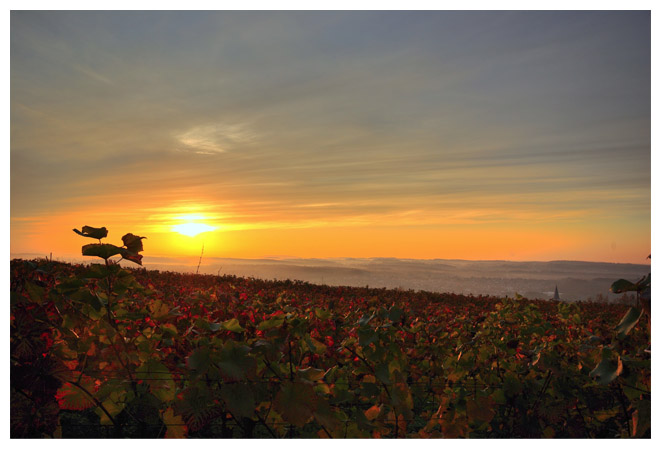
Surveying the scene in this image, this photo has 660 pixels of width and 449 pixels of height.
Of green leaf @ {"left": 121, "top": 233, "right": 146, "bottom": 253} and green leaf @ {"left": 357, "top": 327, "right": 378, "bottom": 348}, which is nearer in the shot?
green leaf @ {"left": 121, "top": 233, "right": 146, "bottom": 253}

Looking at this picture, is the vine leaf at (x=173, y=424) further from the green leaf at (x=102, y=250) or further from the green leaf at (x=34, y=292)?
the green leaf at (x=34, y=292)

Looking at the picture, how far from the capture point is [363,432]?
2.74 m

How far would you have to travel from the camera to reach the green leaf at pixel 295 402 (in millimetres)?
2338

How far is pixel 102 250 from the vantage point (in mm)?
2512

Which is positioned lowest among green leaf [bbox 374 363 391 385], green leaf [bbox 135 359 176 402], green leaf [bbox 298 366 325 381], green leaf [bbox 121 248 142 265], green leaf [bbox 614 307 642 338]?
green leaf [bbox 135 359 176 402]

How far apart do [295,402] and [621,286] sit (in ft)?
6.12

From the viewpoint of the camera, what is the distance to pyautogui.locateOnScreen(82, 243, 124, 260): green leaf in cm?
249

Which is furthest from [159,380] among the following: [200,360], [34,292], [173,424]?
[34,292]

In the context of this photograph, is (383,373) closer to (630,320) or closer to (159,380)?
(159,380)

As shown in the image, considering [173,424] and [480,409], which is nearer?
[173,424]

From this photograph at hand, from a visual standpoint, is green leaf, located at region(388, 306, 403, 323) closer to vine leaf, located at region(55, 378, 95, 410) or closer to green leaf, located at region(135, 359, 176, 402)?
green leaf, located at region(135, 359, 176, 402)

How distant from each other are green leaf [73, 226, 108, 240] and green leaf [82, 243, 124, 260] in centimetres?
4

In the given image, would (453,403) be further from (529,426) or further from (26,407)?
(26,407)

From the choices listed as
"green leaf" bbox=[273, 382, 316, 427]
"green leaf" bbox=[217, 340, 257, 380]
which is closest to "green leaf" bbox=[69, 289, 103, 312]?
"green leaf" bbox=[217, 340, 257, 380]
